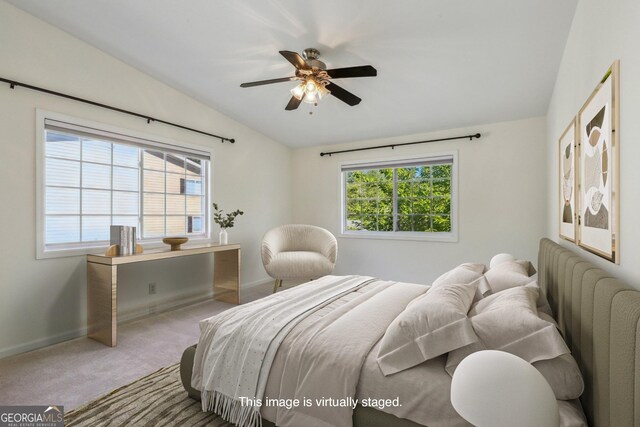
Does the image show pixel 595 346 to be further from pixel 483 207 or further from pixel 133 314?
pixel 133 314

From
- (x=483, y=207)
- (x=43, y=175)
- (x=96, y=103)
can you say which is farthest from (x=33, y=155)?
(x=483, y=207)

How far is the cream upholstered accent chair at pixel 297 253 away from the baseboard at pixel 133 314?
87cm

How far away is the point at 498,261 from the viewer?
2.40 metres

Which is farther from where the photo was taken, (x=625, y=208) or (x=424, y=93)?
(x=424, y=93)

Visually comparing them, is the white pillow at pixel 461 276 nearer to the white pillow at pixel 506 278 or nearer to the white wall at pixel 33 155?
the white pillow at pixel 506 278

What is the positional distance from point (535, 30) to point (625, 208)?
186 centimetres

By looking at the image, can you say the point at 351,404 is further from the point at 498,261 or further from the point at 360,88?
the point at 360,88

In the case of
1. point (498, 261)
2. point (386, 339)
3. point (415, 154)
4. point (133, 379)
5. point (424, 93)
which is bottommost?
point (133, 379)

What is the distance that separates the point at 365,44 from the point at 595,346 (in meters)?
2.51

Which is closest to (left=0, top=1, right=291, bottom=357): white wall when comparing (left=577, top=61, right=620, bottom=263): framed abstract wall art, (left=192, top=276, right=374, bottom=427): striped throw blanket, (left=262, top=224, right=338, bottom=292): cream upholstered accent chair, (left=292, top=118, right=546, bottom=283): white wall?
(left=262, top=224, right=338, bottom=292): cream upholstered accent chair

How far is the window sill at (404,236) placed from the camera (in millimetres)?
4188

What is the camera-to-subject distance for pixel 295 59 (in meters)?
2.36

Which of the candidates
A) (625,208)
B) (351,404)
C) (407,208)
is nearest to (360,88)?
(407,208)

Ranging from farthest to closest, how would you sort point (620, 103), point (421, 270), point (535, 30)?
point (421, 270) → point (535, 30) → point (620, 103)
